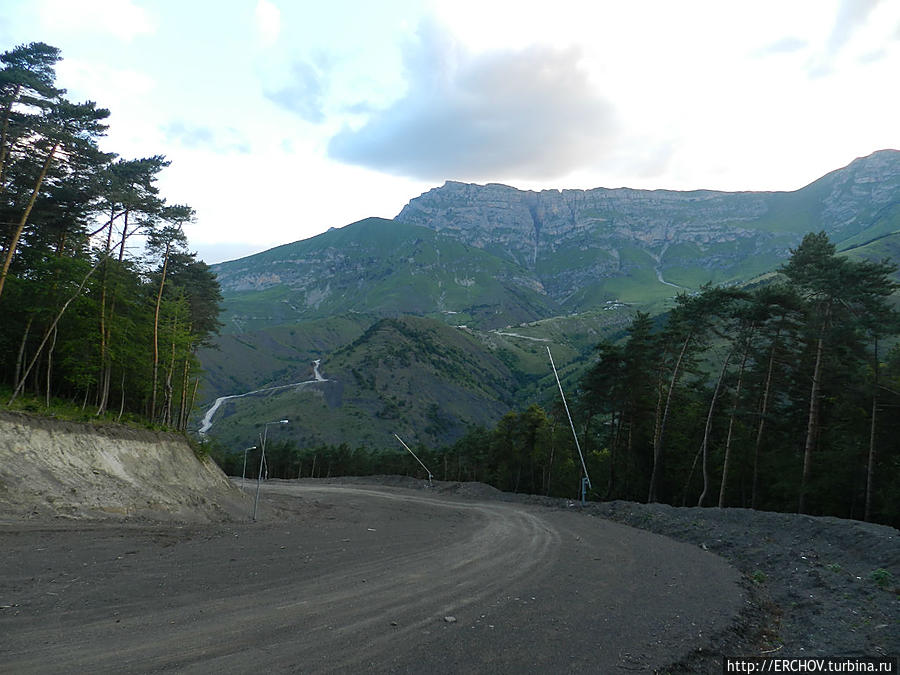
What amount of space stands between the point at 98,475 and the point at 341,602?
54.4 ft

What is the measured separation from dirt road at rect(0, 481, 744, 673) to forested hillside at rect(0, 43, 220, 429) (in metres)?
12.6

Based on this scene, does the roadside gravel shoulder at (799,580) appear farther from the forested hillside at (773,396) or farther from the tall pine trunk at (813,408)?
the forested hillside at (773,396)

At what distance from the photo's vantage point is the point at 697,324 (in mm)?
35281

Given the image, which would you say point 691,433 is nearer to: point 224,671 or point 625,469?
point 625,469

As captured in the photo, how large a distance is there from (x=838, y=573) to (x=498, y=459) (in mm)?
54561

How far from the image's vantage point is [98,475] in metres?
21.8

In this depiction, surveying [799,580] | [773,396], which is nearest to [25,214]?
[799,580]

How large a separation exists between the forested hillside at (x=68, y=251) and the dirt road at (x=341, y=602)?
12.6m

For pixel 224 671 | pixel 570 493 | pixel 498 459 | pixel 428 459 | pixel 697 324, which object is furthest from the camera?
pixel 428 459

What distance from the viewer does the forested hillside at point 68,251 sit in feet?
73.3

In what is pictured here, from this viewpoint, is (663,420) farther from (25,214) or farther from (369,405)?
(369,405)

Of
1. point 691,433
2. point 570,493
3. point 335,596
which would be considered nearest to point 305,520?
point 335,596

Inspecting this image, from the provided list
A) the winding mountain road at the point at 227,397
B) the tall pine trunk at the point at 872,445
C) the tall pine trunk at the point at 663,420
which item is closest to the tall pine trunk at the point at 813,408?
the tall pine trunk at the point at 872,445

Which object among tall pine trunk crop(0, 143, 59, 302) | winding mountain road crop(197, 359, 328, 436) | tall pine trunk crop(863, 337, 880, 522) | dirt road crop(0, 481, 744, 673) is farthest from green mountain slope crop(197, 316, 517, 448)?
tall pine trunk crop(863, 337, 880, 522)
